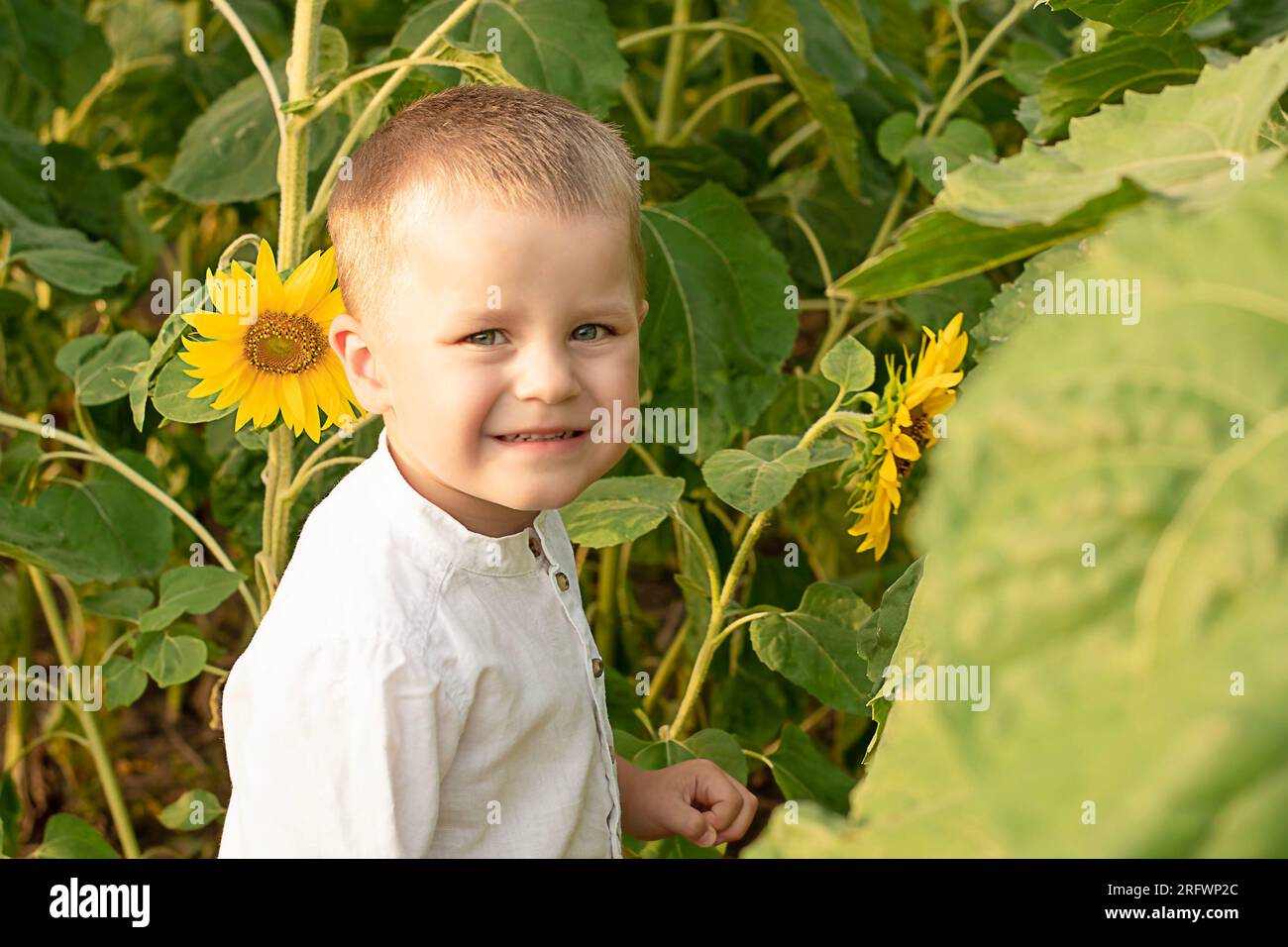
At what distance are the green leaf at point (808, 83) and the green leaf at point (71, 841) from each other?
803mm

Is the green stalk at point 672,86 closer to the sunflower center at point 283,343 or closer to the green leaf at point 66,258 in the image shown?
the green leaf at point 66,258

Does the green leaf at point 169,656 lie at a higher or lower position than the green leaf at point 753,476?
lower

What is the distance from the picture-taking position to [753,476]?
81 cm

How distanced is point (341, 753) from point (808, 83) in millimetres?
751

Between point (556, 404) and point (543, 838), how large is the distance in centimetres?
22

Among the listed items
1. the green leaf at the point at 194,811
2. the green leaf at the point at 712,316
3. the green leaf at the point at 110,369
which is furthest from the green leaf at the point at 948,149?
the green leaf at the point at 194,811

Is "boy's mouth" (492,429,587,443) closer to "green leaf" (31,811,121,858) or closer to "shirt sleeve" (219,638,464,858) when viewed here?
"shirt sleeve" (219,638,464,858)

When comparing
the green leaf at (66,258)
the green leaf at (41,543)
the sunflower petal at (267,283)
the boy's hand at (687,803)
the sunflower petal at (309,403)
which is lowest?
the boy's hand at (687,803)

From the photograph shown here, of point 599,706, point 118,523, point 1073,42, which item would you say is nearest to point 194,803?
point 118,523

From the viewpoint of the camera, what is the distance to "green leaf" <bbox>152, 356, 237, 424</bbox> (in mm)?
808

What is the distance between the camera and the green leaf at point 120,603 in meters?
1.04

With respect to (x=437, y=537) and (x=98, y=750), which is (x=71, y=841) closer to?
(x=98, y=750)

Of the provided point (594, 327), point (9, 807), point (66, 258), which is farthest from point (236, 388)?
point (9, 807)
